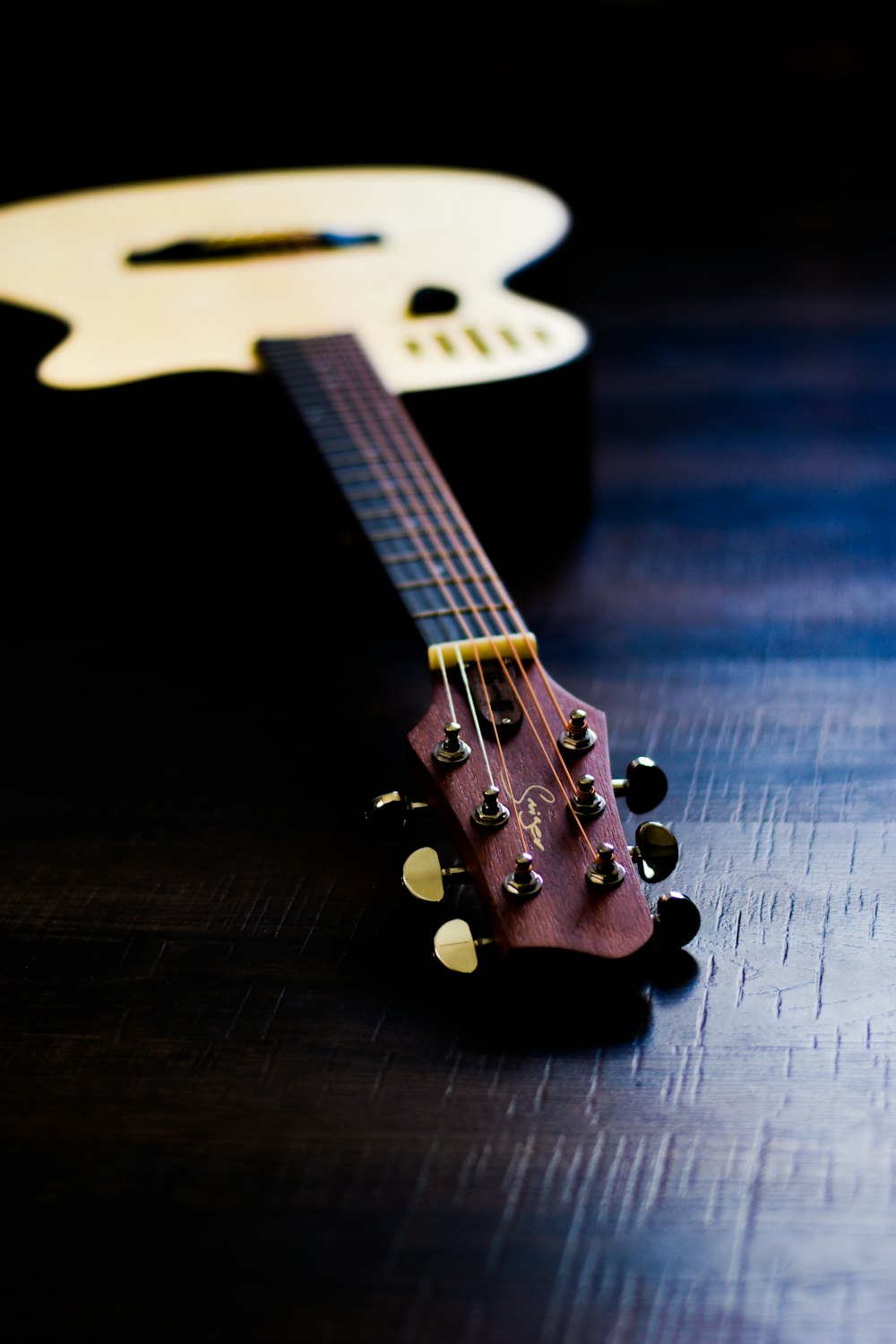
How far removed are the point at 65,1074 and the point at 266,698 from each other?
338mm

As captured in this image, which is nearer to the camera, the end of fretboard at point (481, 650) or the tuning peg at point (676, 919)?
the tuning peg at point (676, 919)

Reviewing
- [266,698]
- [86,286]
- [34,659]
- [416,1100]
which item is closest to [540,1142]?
[416,1100]

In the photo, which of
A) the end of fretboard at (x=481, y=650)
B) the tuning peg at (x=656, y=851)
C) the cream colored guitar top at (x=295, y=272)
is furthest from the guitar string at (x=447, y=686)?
the cream colored guitar top at (x=295, y=272)

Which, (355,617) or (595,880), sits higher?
(595,880)

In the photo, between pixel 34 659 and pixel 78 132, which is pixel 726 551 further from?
pixel 78 132

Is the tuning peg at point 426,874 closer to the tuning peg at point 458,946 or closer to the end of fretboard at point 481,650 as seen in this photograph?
the tuning peg at point 458,946

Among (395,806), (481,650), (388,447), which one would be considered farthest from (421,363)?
(395,806)

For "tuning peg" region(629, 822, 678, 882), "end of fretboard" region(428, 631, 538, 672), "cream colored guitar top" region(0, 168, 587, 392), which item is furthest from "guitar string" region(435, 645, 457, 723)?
"cream colored guitar top" region(0, 168, 587, 392)

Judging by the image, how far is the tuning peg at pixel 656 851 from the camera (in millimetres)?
636

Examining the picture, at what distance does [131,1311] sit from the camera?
512 mm

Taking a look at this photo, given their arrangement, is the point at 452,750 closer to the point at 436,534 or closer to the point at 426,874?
the point at 426,874

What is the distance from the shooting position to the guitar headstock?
0.60m

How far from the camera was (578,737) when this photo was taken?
0.69 meters

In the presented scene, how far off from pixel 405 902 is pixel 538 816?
10 centimetres
